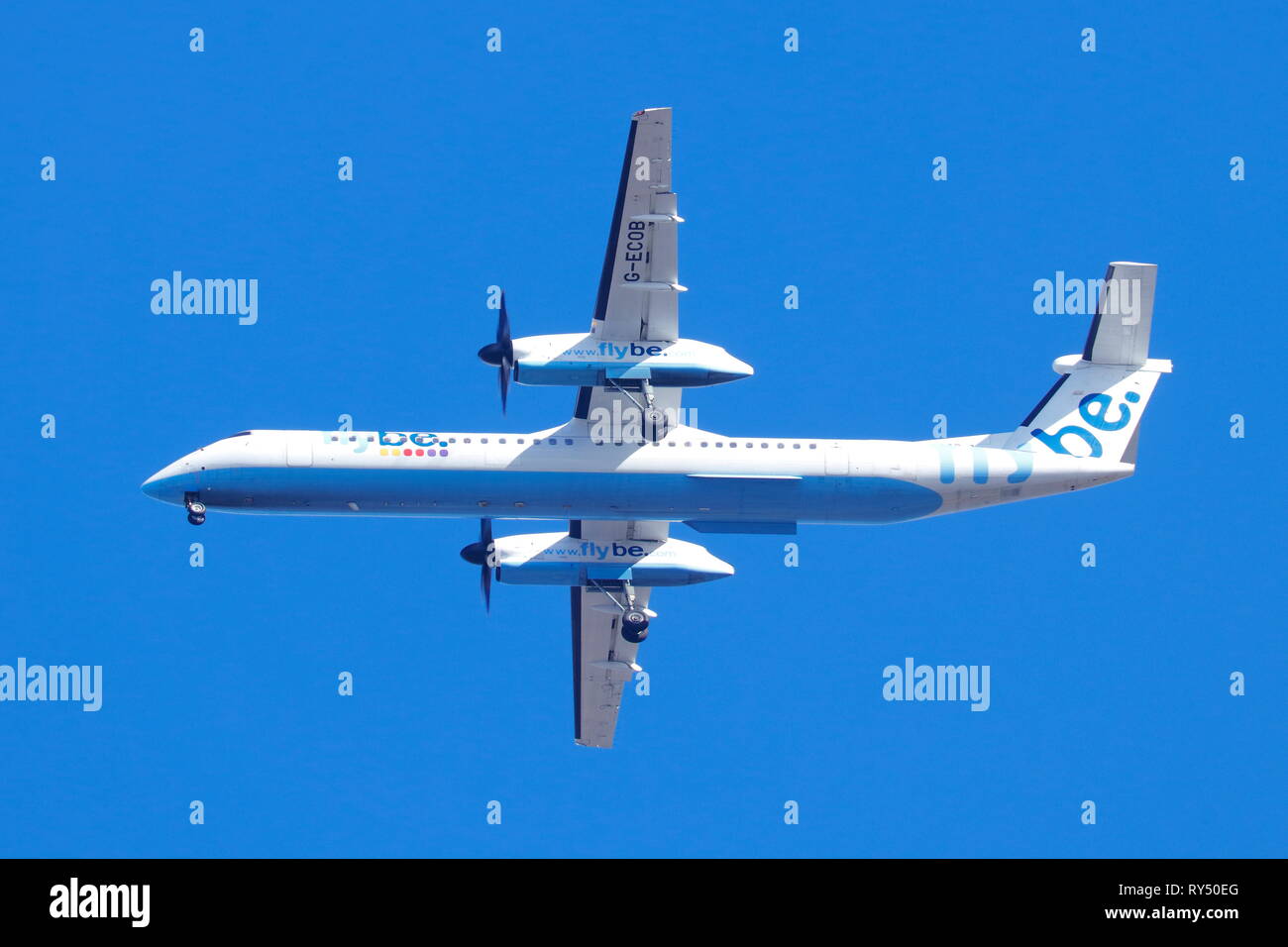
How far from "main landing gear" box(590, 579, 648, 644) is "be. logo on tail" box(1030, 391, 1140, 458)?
9.84 m

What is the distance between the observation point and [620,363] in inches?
1438

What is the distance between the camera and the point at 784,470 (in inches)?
1474

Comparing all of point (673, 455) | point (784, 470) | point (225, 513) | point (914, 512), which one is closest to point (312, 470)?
point (225, 513)

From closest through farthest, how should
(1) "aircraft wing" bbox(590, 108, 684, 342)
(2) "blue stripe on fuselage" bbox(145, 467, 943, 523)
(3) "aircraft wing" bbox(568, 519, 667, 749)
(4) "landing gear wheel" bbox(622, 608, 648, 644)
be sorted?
1. (1) "aircraft wing" bbox(590, 108, 684, 342)
2. (2) "blue stripe on fuselage" bbox(145, 467, 943, 523)
3. (4) "landing gear wheel" bbox(622, 608, 648, 644)
4. (3) "aircraft wing" bbox(568, 519, 667, 749)

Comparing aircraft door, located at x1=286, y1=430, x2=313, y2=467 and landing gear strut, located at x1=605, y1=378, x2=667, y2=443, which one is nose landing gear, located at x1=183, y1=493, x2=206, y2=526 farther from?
landing gear strut, located at x1=605, y1=378, x2=667, y2=443

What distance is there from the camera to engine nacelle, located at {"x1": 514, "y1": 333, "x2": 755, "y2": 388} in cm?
3638

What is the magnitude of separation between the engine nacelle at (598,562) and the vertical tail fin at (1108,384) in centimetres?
774

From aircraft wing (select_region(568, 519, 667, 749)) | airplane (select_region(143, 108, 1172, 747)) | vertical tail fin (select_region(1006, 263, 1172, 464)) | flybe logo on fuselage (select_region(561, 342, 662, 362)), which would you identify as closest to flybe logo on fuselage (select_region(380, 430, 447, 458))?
airplane (select_region(143, 108, 1172, 747))

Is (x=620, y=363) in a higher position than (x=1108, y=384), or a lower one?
higher

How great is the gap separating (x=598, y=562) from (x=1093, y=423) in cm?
1182

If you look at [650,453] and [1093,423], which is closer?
[650,453]

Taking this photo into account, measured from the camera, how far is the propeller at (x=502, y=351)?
3641cm

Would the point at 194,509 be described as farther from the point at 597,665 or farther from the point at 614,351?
the point at 597,665

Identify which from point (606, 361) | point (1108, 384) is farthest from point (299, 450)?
point (1108, 384)
